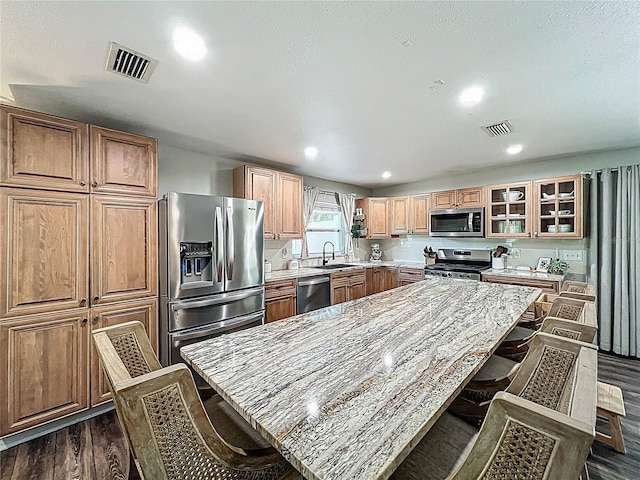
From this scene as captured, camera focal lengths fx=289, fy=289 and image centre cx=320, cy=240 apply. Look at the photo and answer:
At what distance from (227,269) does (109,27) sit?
206cm

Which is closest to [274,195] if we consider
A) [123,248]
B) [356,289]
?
[123,248]

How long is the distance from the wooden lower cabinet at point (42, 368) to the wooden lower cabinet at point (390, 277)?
417 cm

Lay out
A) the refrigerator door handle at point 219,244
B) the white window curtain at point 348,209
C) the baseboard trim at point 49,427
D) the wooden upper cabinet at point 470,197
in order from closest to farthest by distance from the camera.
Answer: the baseboard trim at point 49,427 → the refrigerator door handle at point 219,244 → the wooden upper cabinet at point 470,197 → the white window curtain at point 348,209

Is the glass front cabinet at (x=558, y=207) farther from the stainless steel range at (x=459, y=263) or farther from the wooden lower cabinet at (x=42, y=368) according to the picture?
the wooden lower cabinet at (x=42, y=368)

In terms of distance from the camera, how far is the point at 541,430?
24.2 inches

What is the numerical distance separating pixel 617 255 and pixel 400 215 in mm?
2887

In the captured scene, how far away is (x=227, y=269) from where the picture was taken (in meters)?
2.99

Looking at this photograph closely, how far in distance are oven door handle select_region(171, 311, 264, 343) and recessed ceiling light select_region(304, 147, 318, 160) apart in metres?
1.98

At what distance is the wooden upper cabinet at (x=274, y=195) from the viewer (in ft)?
12.1

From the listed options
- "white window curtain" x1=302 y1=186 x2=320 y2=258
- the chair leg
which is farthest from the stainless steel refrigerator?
the chair leg

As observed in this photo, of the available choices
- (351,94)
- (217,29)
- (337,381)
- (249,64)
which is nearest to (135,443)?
(337,381)

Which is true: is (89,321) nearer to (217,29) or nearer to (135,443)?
(135,443)

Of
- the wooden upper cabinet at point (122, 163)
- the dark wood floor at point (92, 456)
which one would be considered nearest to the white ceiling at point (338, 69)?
the wooden upper cabinet at point (122, 163)

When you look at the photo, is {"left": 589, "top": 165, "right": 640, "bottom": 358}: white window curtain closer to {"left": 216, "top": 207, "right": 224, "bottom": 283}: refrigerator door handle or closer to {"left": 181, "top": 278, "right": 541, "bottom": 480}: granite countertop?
{"left": 181, "top": 278, "right": 541, "bottom": 480}: granite countertop
